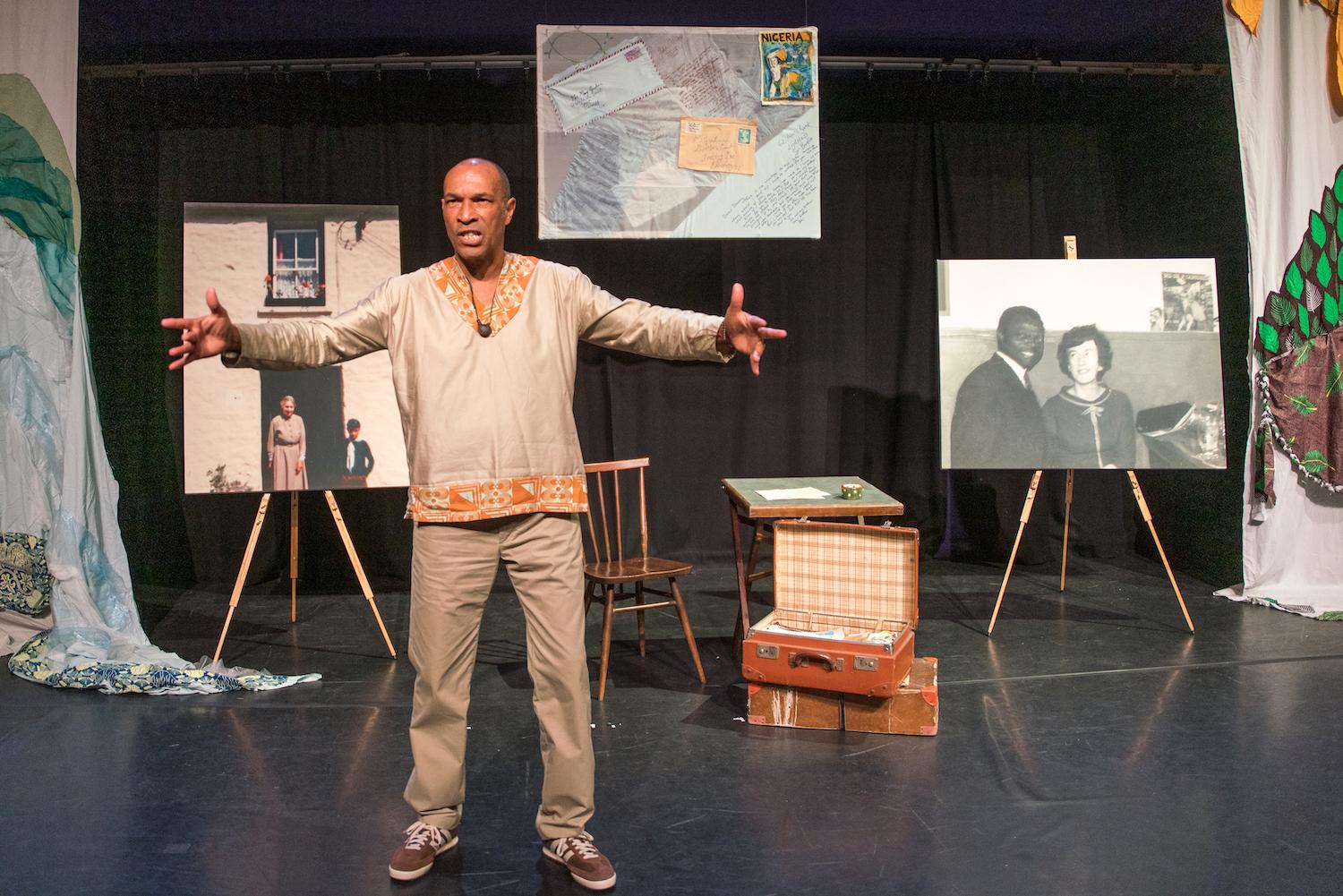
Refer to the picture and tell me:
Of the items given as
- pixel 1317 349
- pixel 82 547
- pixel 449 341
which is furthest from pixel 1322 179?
pixel 82 547

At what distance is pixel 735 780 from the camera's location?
9.14 feet

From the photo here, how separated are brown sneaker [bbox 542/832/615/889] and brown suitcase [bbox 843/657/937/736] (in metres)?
1.13

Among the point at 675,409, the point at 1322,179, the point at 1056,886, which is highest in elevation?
the point at 1322,179

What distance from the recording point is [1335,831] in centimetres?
241

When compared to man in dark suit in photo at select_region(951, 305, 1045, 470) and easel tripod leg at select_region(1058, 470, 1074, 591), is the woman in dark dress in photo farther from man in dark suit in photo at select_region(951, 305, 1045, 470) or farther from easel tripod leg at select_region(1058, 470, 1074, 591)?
easel tripod leg at select_region(1058, 470, 1074, 591)

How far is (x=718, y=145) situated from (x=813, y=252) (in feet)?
4.42

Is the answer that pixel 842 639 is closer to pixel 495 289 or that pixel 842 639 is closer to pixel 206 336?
pixel 495 289

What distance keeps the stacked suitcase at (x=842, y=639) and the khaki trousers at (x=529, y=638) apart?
1007mm

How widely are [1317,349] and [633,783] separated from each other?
3786mm

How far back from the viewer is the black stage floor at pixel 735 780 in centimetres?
226

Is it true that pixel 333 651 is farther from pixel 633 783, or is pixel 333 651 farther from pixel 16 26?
pixel 16 26

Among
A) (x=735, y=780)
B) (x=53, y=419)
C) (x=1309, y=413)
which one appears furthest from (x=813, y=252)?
(x=53, y=419)

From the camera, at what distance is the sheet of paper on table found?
3650 mm

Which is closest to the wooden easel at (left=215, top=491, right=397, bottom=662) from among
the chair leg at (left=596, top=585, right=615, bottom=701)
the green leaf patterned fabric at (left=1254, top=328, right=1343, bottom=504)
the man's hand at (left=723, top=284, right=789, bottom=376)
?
the chair leg at (left=596, top=585, right=615, bottom=701)
